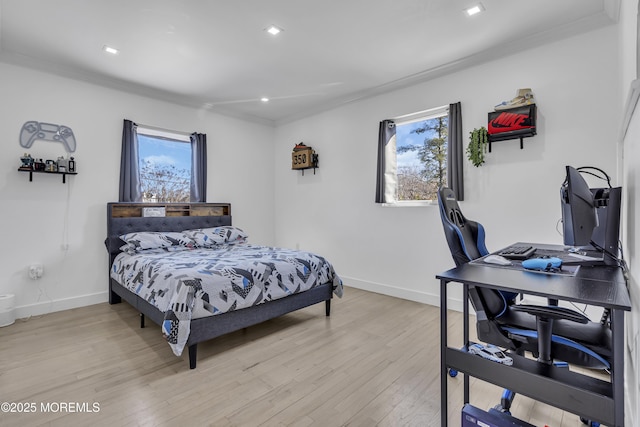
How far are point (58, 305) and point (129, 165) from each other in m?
1.76

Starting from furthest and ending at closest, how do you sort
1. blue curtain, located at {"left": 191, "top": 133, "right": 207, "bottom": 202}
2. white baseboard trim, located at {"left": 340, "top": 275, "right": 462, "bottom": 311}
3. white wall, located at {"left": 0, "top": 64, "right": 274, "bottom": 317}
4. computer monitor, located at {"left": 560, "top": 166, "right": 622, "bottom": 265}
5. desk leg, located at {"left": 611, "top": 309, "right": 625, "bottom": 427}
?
blue curtain, located at {"left": 191, "top": 133, "right": 207, "bottom": 202} < white baseboard trim, located at {"left": 340, "top": 275, "right": 462, "bottom": 311} < white wall, located at {"left": 0, "top": 64, "right": 274, "bottom": 317} < computer monitor, located at {"left": 560, "top": 166, "right": 622, "bottom": 265} < desk leg, located at {"left": 611, "top": 309, "right": 625, "bottom": 427}

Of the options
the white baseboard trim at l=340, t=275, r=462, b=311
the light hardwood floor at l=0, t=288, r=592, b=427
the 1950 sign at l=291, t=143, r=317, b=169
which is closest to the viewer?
the light hardwood floor at l=0, t=288, r=592, b=427

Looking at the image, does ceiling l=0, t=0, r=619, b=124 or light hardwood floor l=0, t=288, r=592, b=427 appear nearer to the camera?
light hardwood floor l=0, t=288, r=592, b=427

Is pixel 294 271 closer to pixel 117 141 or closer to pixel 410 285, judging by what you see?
pixel 410 285

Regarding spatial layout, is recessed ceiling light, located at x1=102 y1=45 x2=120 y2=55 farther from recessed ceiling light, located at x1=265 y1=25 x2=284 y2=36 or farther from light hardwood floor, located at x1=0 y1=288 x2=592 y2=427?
light hardwood floor, located at x1=0 y1=288 x2=592 y2=427

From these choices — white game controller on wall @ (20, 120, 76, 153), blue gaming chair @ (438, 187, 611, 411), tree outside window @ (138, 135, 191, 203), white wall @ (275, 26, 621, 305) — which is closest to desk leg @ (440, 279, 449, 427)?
blue gaming chair @ (438, 187, 611, 411)

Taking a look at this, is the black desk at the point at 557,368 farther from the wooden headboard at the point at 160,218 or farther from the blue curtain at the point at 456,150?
the wooden headboard at the point at 160,218

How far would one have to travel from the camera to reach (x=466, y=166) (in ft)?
10.8

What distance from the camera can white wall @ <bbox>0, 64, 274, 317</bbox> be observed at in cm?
312

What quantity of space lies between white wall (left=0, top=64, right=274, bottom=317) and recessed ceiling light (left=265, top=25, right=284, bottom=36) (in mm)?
2266

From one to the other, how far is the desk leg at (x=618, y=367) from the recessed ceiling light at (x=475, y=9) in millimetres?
2384

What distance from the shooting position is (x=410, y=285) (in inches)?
148

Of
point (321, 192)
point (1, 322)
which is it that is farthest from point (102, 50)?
point (321, 192)

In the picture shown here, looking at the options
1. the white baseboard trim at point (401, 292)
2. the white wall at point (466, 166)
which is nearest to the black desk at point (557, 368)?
the white wall at point (466, 166)
